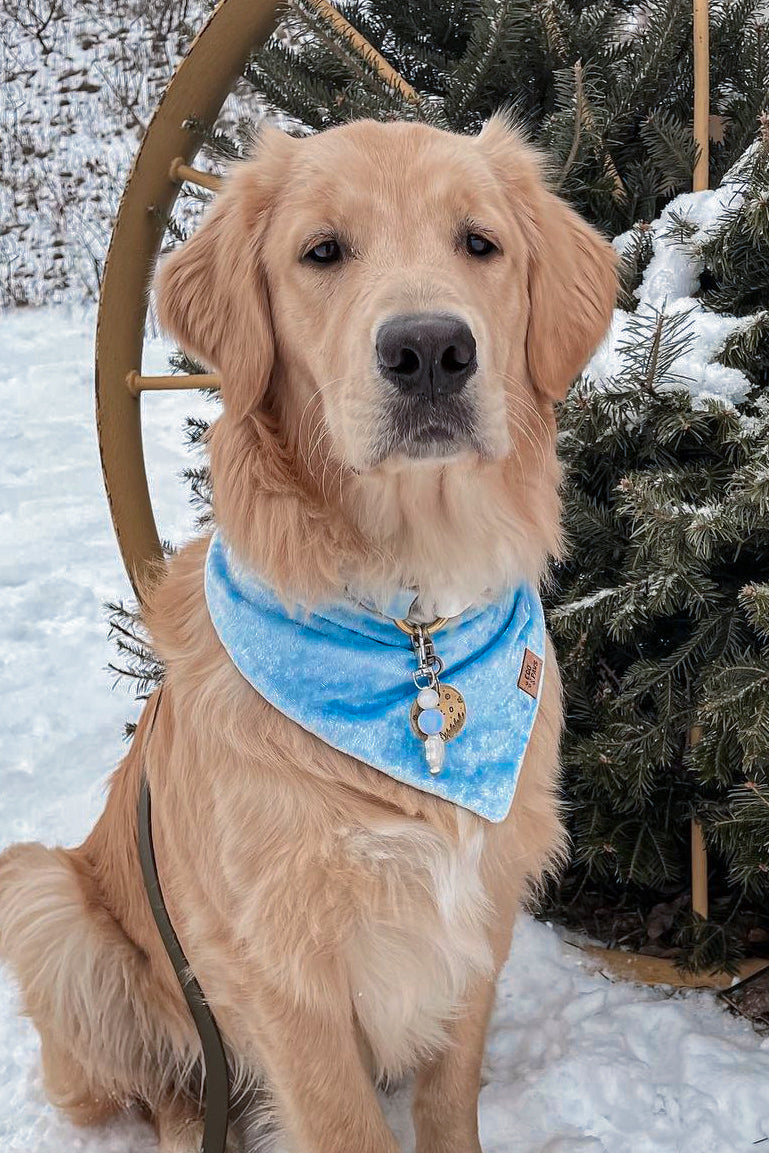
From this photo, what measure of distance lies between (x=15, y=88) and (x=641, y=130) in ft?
30.8

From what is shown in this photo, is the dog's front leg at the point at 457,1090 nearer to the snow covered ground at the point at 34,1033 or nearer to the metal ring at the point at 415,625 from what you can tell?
the snow covered ground at the point at 34,1033

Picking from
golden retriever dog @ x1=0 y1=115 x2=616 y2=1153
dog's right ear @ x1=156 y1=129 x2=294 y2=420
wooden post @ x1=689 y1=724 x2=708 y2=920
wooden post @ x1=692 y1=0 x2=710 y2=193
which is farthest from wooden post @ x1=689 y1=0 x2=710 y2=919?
dog's right ear @ x1=156 y1=129 x2=294 y2=420

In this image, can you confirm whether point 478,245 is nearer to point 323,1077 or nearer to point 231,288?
point 231,288

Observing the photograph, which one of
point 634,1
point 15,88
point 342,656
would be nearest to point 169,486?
point 634,1

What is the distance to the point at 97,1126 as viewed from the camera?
2.26 meters

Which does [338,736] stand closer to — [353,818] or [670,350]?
[353,818]

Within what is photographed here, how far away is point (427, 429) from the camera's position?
5.33 ft

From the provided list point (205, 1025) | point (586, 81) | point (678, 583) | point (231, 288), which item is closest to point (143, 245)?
point (231, 288)

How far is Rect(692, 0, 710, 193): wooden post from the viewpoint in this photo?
2.20 m

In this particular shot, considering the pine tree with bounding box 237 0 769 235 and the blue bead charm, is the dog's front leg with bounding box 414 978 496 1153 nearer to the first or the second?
the blue bead charm

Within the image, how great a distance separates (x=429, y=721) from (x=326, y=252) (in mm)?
843

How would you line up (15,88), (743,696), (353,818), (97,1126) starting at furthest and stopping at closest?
1. (15,88)
2. (97,1126)
3. (743,696)
4. (353,818)

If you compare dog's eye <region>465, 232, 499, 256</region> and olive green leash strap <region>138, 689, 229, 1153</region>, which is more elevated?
dog's eye <region>465, 232, 499, 256</region>

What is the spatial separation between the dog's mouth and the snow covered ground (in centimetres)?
145
